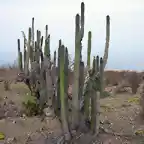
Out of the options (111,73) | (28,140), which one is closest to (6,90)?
(111,73)

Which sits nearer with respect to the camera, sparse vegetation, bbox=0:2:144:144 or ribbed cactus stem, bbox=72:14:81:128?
ribbed cactus stem, bbox=72:14:81:128

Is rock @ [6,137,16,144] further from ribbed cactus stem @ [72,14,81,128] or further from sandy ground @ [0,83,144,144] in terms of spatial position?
ribbed cactus stem @ [72,14,81,128]

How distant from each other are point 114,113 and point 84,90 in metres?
1.75

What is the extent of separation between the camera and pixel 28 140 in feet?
18.3

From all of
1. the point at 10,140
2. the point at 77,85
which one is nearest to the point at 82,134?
the point at 77,85

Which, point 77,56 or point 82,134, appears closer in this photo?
point 77,56

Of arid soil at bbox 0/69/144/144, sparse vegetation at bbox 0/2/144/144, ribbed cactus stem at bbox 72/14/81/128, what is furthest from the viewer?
arid soil at bbox 0/69/144/144

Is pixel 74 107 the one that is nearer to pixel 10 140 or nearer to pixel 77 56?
pixel 77 56

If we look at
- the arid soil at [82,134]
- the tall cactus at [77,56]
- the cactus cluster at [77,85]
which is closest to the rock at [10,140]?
the arid soil at [82,134]

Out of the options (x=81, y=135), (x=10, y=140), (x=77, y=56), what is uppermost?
(x=77, y=56)

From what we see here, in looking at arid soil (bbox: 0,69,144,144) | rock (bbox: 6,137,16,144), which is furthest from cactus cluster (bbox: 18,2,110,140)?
rock (bbox: 6,137,16,144)

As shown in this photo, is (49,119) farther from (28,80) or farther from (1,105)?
(1,105)

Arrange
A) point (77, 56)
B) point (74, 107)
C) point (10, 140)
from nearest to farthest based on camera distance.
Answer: point (77, 56), point (74, 107), point (10, 140)

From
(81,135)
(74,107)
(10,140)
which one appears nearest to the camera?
(74,107)
